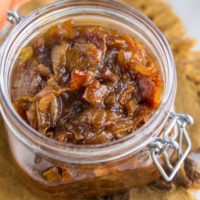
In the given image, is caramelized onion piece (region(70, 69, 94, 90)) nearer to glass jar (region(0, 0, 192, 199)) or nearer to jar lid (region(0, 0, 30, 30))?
glass jar (region(0, 0, 192, 199))

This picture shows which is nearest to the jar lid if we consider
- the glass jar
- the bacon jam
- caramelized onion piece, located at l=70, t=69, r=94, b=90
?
the glass jar

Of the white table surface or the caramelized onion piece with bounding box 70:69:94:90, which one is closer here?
the caramelized onion piece with bounding box 70:69:94:90

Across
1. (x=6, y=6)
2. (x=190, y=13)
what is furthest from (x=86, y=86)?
(x=190, y=13)

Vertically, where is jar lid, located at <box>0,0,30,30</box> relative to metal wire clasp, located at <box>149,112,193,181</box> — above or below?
above

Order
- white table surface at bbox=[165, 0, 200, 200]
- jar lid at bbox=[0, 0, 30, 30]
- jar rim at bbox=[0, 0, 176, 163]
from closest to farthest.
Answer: jar rim at bbox=[0, 0, 176, 163], jar lid at bbox=[0, 0, 30, 30], white table surface at bbox=[165, 0, 200, 200]

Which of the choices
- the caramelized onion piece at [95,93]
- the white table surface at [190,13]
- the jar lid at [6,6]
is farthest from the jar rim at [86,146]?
the white table surface at [190,13]

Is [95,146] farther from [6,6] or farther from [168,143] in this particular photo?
[6,6]

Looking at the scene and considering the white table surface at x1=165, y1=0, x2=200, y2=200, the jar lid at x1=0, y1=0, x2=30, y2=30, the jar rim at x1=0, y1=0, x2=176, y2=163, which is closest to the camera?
the jar rim at x1=0, y1=0, x2=176, y2=163

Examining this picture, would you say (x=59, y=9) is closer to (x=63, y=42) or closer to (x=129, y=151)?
(x=63, y=42)
